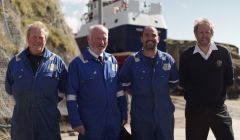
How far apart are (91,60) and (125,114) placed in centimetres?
76

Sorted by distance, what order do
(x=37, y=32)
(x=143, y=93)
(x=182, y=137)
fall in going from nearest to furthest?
(x=37, y=32), (x=143, y=93), (x=182, y=137)

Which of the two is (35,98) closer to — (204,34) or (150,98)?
(150,98)

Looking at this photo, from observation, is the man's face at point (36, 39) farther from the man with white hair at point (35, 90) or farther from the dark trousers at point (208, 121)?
the dark trousers at point (208, 121)

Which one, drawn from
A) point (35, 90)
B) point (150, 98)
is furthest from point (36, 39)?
point (150, 98)

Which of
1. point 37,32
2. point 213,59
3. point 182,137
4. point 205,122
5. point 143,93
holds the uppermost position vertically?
point 37,32

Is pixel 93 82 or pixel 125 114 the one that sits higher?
pixel 93 82

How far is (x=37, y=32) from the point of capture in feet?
15.1

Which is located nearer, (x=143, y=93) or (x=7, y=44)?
(x=143, y=93)

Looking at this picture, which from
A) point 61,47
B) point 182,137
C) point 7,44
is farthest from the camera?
point 61,47

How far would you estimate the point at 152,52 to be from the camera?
5.02m

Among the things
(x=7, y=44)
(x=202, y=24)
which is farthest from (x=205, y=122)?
(x=7, y=44)

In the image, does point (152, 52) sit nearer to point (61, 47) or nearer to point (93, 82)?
point (93, 82)

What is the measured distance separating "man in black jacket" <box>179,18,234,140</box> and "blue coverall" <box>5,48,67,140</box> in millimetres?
1601

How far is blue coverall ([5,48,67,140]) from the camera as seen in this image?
4.57 m
